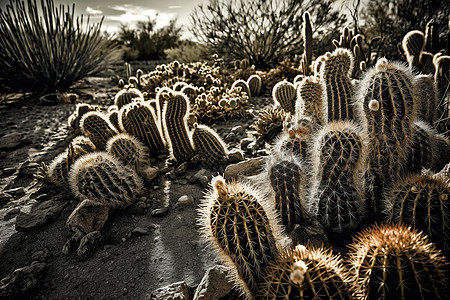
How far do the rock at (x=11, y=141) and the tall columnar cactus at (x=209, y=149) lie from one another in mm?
3248

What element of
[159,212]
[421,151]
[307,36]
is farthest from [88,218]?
[307,36]

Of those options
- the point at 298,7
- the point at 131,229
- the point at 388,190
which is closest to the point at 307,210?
the point at 388,190

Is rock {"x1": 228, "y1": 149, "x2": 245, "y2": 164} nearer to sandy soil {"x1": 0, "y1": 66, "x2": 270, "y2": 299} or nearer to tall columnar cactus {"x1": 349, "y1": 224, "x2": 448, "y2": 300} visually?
sandy soil {"x1": 0, "y1": 66, "x2": 270, "y2": 299}

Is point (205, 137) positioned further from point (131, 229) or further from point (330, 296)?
point (330, 296)

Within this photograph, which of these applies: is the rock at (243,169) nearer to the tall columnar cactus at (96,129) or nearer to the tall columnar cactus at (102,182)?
the tall columnar cactus at (102,182)

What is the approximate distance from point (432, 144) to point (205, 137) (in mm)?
2275

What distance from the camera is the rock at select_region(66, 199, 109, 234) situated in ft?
8.05

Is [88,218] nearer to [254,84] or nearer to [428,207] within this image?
[428,207]

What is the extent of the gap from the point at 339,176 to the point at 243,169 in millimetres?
1214

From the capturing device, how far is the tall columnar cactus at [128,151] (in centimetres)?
324

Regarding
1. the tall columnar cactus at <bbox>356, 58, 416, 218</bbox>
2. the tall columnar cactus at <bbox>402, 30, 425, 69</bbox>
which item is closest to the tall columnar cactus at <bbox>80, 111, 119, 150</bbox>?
the tall columnar cactus at <bbox>356, 58, 416, 218</bbox>

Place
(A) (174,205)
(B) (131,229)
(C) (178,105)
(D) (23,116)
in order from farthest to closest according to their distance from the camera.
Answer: (D) (23,116) < (C) (178,105) < (A) (174,205) < (B) (131,229)

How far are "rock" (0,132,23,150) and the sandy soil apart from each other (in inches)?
36.0

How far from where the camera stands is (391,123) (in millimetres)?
2016
